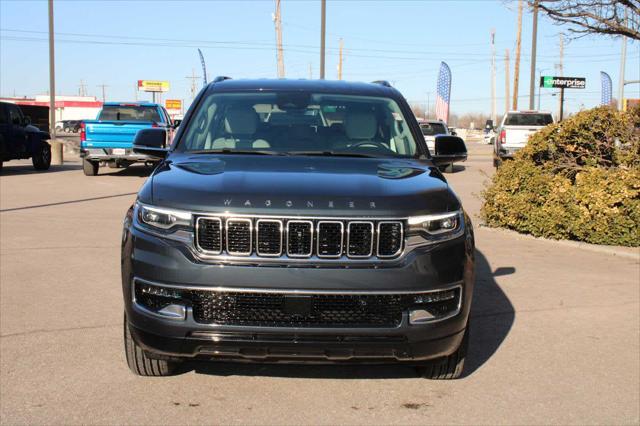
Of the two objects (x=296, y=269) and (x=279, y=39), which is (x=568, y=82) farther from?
(x=296, y=269)

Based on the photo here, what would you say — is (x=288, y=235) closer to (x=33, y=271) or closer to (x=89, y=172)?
(x=33, y=271)

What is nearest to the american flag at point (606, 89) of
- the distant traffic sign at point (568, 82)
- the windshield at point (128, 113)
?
the distant traffic sign at point (568, 82)

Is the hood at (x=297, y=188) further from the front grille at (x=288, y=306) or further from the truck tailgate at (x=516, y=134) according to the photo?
the truck tailgate at (x=516, y=134)

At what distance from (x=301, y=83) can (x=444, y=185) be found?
1.98 meters

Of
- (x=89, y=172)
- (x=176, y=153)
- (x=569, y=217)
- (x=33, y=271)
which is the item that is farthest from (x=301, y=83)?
(x=89, y=172)

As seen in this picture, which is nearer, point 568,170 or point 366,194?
point 366,194

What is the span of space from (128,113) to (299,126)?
1712cm

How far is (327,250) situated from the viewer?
3.81 m

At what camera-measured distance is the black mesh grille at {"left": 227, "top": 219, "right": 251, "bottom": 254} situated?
12.4ft

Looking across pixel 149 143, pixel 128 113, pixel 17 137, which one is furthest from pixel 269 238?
pixel 17 137

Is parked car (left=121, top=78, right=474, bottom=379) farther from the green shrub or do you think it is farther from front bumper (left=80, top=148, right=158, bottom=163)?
front bumper (left=80, top=148, right=158, bottom=163)

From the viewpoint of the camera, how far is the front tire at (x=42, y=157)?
74.6 ft

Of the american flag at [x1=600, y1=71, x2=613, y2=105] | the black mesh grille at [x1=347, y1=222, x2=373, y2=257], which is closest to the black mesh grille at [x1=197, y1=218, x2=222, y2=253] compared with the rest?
the black mesh grille at [x1=347, y1=222, x2=373, y2=257]

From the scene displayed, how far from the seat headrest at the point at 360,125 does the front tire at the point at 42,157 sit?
1924cm
